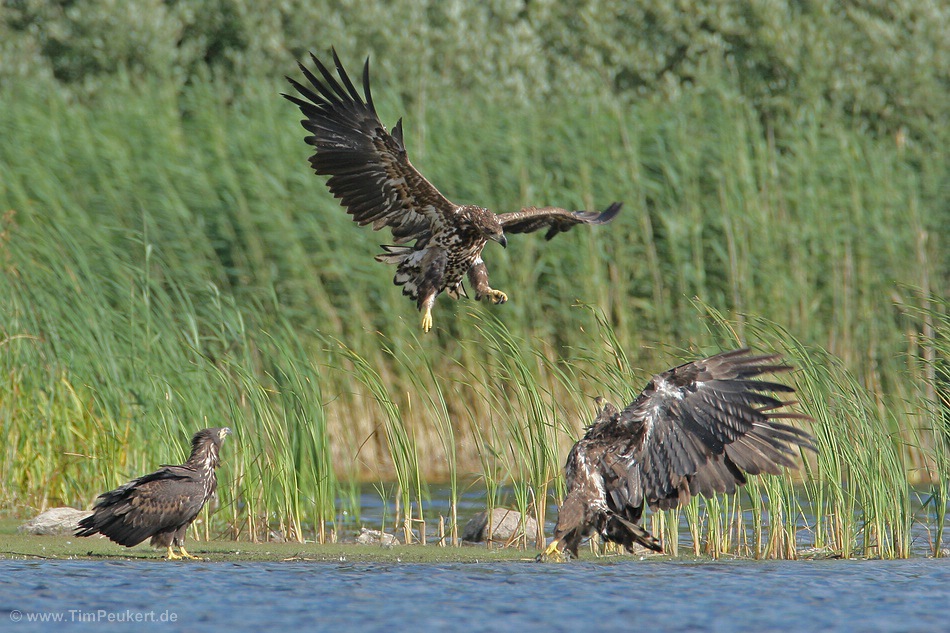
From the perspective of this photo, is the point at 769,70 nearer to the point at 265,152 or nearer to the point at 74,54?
the point at 265,152

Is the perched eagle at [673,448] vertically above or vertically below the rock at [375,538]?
above

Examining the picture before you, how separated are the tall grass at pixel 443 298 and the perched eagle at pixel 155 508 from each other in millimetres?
1157

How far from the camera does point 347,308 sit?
36.6 feet

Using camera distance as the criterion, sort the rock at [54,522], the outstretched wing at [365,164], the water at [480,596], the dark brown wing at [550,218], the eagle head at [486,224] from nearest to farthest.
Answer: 1. the water at [480,596]
2. the rock at [54,522]
3. the outstretched wing at [365,164]
4. the eagle head at [486,224]
5. the dark brown wing at [550,218]

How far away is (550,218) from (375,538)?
2681 millimetres

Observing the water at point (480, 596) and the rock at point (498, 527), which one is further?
the rock at point (498, 527)

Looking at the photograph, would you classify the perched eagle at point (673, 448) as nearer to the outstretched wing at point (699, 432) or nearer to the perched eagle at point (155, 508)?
the outstretched wing at point (699, 432)

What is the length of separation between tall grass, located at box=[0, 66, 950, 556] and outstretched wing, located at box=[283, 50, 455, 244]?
88 cm

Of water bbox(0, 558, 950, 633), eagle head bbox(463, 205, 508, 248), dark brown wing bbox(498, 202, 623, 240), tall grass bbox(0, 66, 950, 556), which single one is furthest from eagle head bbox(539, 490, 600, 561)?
dark brown wing bbox(498, 202, 623, 240)

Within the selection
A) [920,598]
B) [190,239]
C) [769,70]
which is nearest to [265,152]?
[190,239]

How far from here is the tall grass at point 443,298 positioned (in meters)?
8.14

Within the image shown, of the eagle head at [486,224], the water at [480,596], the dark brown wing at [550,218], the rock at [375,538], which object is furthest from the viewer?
the dark brown wing at [550,218]

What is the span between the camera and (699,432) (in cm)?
645

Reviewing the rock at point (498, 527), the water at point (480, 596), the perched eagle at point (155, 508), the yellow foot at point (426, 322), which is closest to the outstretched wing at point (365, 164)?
the yellow foot at point (426, 322)
